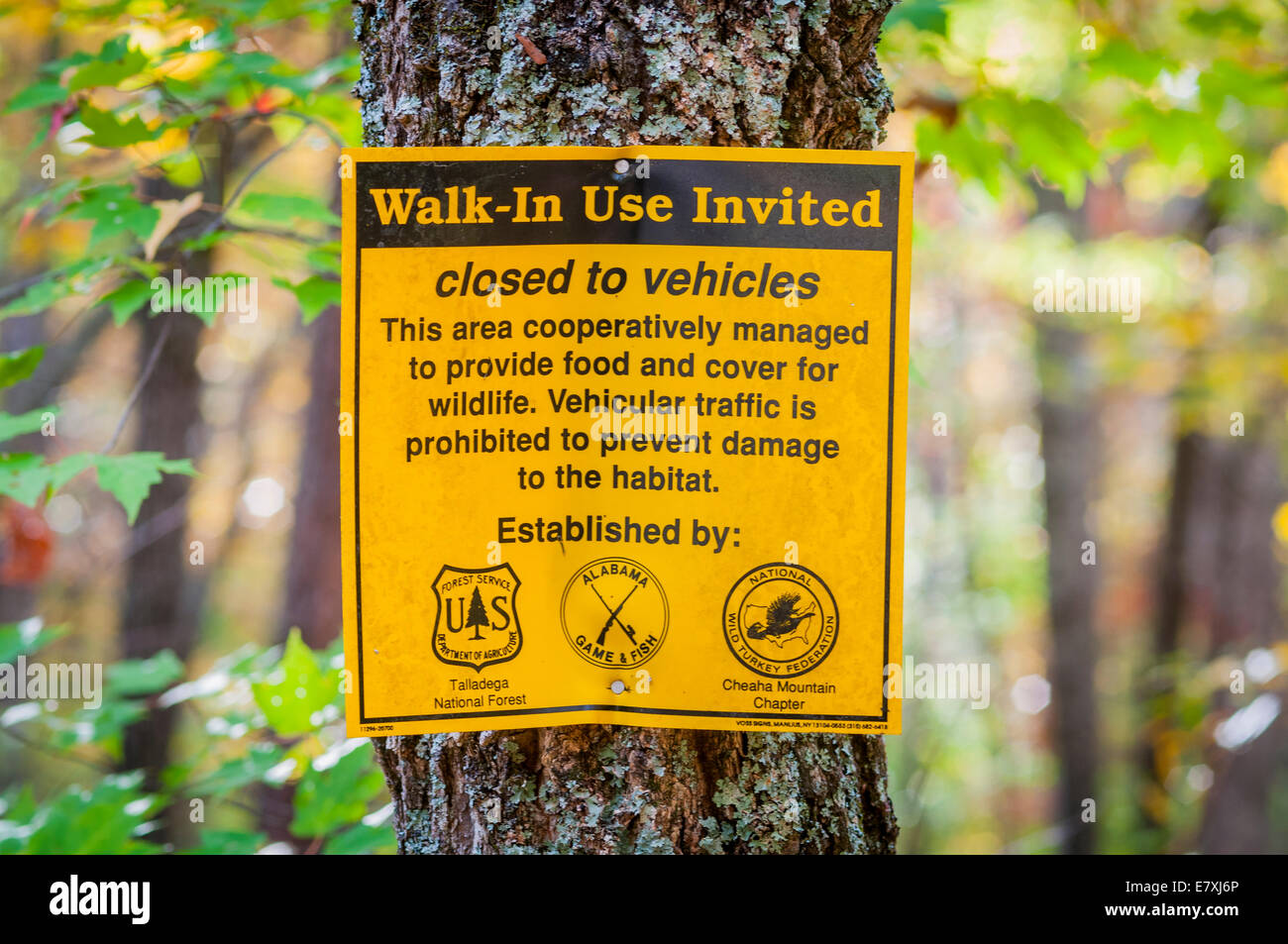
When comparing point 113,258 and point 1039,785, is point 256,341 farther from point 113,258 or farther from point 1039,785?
point 1039,785

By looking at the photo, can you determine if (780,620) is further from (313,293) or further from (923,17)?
(923,17)

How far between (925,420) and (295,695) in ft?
33.1

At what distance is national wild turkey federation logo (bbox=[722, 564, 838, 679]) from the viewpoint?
3.35 feet

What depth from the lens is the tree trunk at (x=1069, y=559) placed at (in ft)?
24.6

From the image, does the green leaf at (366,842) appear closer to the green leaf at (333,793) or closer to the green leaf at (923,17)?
the green leaf at (333,793)

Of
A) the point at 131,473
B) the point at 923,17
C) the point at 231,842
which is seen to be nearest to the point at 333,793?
the point at 231,842

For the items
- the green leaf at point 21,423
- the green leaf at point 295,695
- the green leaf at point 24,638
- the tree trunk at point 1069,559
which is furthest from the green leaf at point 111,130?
the tree trunk at point 1069,559

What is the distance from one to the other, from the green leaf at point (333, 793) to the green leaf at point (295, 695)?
0.10 metres

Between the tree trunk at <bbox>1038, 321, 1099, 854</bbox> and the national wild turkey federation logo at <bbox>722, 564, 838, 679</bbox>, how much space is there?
7.26m

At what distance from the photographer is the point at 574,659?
39.9 inches

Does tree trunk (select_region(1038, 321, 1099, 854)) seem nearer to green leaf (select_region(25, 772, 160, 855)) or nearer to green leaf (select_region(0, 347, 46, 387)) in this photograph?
green leaf (select_region(25, 772, 160, 855))

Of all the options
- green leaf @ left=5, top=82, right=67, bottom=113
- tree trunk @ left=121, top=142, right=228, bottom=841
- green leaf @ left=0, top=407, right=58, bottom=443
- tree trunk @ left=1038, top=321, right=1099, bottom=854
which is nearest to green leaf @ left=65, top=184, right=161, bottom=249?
green leaf @ left=5, top=82, right=67, bottom=113

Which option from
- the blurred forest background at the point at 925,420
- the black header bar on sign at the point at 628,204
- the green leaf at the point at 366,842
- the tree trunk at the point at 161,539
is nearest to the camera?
the black header bar on sign at the point at 628,204

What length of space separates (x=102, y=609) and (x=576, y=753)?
13980mm
